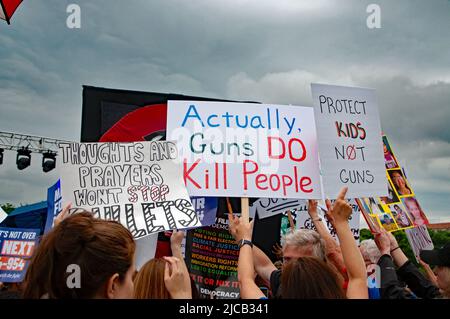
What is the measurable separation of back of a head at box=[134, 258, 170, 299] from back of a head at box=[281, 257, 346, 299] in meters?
0.64

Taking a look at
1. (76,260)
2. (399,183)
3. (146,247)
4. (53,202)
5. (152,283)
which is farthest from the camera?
(399,183)

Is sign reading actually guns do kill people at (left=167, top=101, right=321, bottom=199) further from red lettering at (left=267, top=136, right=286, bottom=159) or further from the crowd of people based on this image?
the crowd of people

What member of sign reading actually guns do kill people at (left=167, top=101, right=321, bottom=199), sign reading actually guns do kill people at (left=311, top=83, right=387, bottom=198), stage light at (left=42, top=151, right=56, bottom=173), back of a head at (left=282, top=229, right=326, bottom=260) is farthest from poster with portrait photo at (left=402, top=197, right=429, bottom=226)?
stage light at (left=42, top=151, right=56, bottom=173)

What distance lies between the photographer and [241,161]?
3.98 m

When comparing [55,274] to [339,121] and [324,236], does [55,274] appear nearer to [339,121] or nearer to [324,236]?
[324,236]

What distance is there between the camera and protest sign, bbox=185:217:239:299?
4.40m

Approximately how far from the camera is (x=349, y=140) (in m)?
3.92

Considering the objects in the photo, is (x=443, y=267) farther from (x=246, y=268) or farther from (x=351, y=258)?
(x=246, y=268)

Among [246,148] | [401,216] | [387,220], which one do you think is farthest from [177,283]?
[401,216]

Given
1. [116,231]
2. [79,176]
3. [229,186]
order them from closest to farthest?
[116,231] → [79,176] → [229,186]

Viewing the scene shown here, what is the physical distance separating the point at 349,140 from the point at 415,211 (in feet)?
5.69

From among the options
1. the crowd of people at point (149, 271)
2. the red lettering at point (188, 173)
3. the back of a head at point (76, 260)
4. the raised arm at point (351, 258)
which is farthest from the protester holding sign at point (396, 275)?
the back of a head at point (76, 260)
